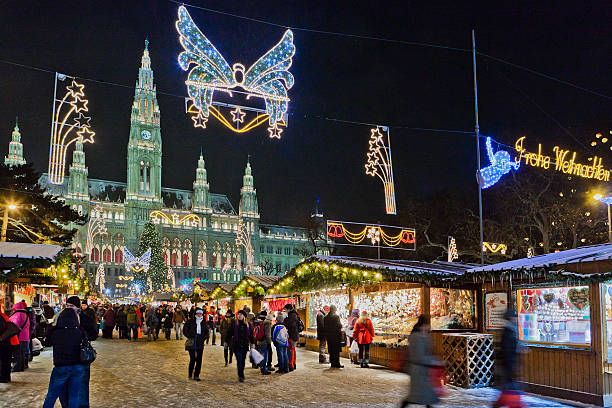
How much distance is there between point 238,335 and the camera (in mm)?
11227

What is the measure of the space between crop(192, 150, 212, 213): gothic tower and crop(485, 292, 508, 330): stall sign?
9829 cm

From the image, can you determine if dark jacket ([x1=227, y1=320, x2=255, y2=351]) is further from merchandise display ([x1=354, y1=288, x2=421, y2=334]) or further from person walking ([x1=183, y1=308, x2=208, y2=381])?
merchandise display ([x1=354, y1=288, x2=421, y2=334])

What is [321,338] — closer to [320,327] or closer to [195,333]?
[320,327]

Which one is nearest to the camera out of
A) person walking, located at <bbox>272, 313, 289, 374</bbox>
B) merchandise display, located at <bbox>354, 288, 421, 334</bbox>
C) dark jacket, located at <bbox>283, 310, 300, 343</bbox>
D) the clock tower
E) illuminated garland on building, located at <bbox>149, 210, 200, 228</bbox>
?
person walking, located at <bbox>272, 313, 289, 374</bbox>

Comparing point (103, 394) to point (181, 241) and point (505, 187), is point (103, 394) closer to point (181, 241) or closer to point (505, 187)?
point (505, 187)

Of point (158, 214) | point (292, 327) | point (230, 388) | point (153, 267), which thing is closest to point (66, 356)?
point (230, 388)

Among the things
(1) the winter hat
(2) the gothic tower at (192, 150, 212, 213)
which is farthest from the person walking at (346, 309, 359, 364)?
(2) the gothic tower at (192, 150, 212, 213)

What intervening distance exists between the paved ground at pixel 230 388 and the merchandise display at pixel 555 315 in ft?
3.77

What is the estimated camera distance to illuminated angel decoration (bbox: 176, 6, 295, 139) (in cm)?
1105

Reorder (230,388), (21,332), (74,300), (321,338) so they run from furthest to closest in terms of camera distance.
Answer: (321,338) < (21,332) < (230,388) < (74,300)

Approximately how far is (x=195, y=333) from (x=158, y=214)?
9001 centimetres

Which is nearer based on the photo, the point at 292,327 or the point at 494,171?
the point at 292,327

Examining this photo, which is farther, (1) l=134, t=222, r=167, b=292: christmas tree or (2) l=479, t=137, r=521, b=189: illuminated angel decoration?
(1) l=134, t=222, r=167, b=292: christmas tree

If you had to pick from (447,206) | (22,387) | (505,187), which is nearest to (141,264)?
(447,206)
